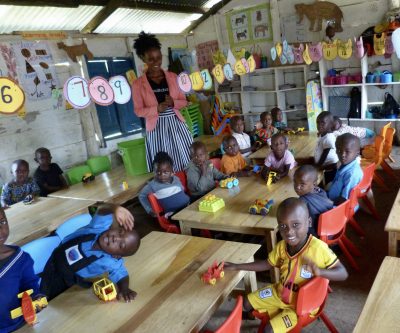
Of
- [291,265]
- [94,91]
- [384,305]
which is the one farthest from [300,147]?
[384,305]

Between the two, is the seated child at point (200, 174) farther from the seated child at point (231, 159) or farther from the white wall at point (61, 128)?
the white wall at point (61, 128)

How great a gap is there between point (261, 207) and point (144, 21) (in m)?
4.88

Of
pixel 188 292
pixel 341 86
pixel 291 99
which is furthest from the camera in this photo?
pixel 291 99

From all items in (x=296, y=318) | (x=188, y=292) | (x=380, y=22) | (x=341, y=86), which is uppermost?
(x=380, y=22)

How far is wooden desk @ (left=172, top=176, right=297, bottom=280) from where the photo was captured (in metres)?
2.42

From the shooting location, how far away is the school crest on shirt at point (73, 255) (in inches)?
71.8

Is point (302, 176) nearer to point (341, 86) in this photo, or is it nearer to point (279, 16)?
point (341, 86)

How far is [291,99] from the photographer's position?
721 centimetres

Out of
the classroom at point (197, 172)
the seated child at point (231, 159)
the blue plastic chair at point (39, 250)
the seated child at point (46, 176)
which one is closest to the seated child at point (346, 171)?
the classroom at point (197, 172)

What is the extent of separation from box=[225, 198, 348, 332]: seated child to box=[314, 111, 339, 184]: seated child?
1777 mm

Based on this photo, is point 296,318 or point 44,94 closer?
point 296,318

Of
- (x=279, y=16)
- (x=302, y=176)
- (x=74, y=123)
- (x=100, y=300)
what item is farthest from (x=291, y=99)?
(x=100, y=300)

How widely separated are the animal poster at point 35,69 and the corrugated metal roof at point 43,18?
0.22m

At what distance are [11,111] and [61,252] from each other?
3.73ft
